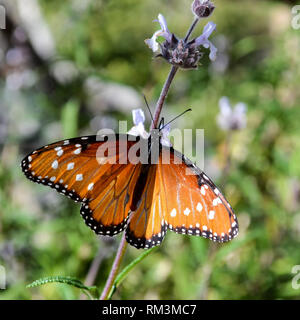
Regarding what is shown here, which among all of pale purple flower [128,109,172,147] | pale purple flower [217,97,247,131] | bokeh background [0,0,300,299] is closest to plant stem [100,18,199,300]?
pale purple flower [128,109,172,147]

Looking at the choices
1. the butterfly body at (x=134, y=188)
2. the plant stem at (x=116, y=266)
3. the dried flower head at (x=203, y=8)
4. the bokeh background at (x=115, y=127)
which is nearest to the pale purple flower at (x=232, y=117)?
the bokeh background at (x=115, y=127)

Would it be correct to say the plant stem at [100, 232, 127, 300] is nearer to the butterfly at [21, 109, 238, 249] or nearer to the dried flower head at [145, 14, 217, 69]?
the butterfly at [21, 109, 238, 249]

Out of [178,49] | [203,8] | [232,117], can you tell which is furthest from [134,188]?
[232,117]

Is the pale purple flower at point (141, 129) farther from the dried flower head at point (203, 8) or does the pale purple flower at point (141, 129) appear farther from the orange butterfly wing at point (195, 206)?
the dried flower head at point (203, 8)

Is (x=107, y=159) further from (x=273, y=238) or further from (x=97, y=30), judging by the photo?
(x=97, y=30)

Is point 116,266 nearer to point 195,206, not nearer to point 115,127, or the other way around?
point 195,206
